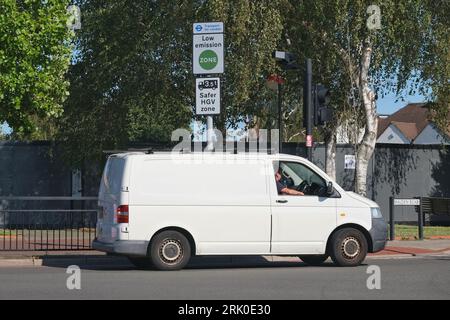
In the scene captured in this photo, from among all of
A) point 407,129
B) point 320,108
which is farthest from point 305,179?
point 407,129

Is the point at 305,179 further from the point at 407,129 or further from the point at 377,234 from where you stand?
the point at 407,129

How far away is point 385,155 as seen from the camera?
29.0m

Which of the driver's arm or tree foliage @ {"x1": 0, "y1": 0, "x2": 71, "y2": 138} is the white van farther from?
tree foliage @ {"x1": 0, "y1": 0, "x2": 71, "y2": 138}

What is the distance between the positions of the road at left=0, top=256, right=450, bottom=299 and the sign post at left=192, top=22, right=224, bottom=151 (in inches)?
→ 152

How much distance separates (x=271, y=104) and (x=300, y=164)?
34.0 ft

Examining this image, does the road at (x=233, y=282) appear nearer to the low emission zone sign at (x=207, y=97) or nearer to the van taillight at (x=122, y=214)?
the van taillight at (x=122, y=214)

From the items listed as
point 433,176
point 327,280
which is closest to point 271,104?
point 433,176

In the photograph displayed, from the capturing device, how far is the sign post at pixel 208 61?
17859 millimetres

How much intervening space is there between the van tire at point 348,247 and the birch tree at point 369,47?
344 inches

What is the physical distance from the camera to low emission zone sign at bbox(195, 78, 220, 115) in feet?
59.1

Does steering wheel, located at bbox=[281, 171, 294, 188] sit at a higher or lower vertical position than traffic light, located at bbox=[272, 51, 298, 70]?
lower

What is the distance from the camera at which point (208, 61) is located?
58.9ft

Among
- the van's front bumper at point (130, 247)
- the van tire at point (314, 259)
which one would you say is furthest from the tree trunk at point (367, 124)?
the van's front bumper at point (130, 247)

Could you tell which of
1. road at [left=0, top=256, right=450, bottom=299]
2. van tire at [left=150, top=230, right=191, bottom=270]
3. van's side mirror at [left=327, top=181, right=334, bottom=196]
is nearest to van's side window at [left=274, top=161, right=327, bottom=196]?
van's side mirror at [left=327, top=181, right=334, bottom=196]
